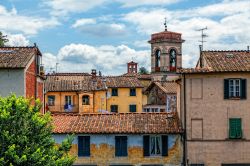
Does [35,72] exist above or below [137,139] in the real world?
above

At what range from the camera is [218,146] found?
33.2 meters

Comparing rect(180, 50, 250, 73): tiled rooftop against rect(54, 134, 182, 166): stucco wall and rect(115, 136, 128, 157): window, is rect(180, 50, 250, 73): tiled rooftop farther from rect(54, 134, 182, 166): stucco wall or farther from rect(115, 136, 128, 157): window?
rect(115, 136, 128, 157): window

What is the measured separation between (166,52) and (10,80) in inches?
1779

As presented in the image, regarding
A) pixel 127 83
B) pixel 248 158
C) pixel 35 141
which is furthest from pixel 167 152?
pixel 127 83

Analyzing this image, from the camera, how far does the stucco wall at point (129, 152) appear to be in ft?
109

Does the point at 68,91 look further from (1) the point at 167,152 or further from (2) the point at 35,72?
(1) the point at 167,152

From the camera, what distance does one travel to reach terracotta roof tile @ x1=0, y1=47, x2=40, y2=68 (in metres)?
35.9

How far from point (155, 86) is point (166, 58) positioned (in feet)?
24.9

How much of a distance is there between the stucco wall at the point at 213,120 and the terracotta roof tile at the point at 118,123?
1455 mm

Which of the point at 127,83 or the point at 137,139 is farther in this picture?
the point at 127,83

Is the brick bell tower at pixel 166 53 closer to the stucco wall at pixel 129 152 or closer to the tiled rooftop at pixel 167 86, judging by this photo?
the tiled rooftop at pixel 167 86

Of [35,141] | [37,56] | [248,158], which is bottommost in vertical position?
[248,158]

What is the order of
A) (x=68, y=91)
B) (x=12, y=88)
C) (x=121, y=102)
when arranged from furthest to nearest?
(x=121, y=102), (x=68, y=91), (x=12, y=88)

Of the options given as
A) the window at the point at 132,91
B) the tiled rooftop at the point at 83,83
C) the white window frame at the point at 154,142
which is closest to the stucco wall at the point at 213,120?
the white window frame at the point at 154,142
